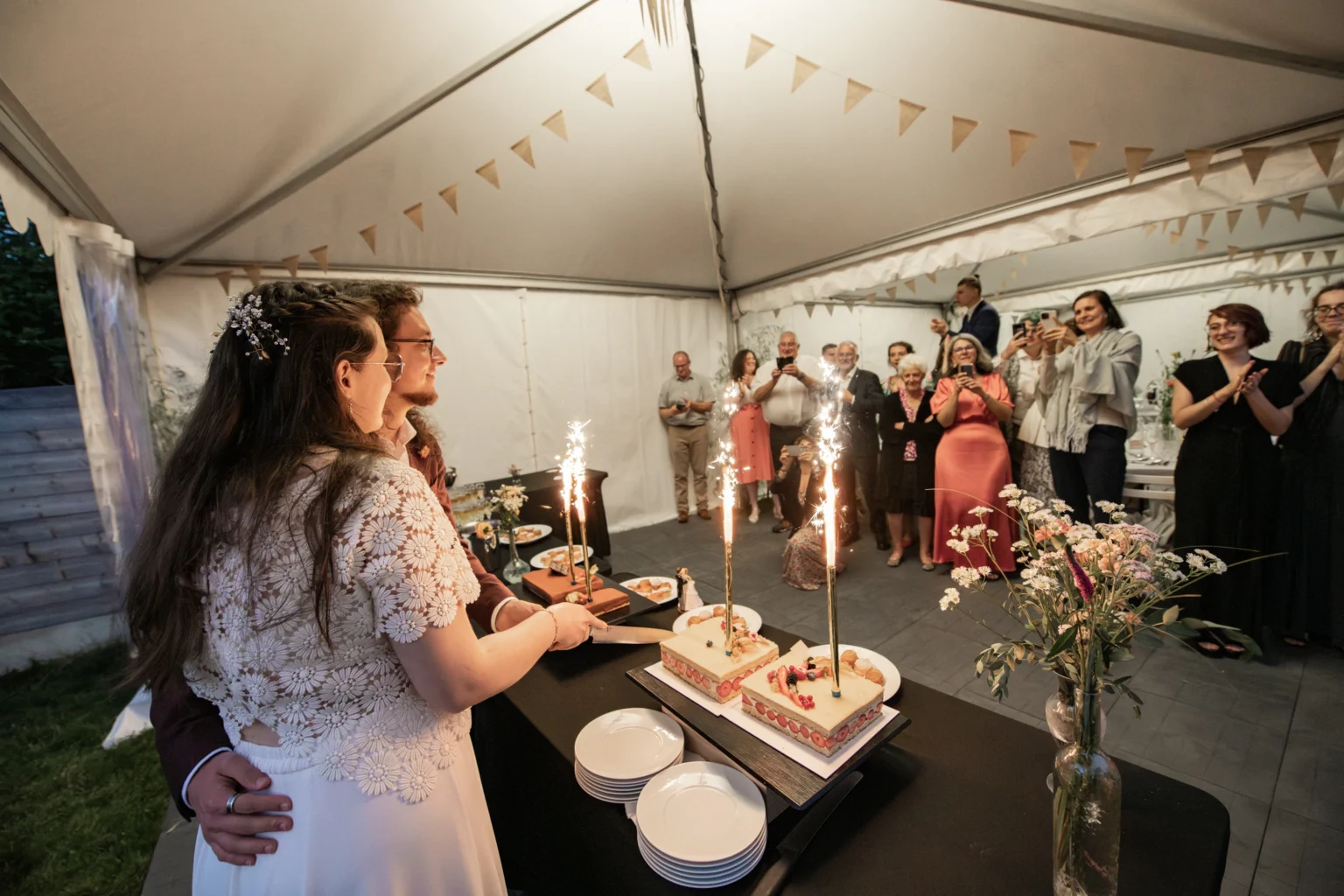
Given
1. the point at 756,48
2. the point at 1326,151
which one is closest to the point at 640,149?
the point at 756,48

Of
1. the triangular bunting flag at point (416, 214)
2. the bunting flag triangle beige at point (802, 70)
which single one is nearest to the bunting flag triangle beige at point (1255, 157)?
the bunting flag triangle beige at point (802, 70)

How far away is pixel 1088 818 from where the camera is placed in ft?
2.67

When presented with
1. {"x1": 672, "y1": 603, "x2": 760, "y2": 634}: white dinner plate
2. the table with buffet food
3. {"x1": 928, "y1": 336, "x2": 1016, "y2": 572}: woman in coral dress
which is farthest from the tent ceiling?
the table with buffet food

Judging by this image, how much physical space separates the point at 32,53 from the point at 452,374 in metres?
3.18

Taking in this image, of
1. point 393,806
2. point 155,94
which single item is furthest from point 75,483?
point 393,806

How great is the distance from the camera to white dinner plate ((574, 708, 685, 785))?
1153 mm

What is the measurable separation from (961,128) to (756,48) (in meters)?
1.12

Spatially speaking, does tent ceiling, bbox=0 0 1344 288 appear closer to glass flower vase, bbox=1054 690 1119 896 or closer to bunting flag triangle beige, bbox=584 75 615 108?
bunting flag triangle beige, bbox=584 75 615 108

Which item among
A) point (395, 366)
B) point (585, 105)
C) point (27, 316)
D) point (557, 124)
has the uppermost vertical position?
point (585, 105)

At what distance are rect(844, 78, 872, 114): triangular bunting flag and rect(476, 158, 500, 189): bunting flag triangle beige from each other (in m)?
1.99

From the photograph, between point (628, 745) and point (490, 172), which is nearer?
point (628, 745)

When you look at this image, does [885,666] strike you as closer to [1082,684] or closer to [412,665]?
[1082,684]

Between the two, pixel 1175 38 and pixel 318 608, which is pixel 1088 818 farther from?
pixel 1175 38

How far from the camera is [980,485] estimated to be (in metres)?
3.85
